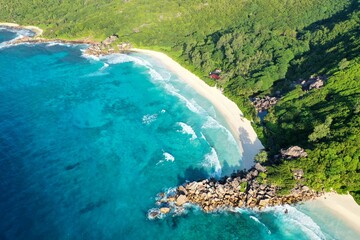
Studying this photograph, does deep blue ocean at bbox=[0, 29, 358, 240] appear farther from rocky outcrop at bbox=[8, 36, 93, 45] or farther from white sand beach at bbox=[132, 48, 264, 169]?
rocky outcrop at bbox=[8, 36, 93, 45]

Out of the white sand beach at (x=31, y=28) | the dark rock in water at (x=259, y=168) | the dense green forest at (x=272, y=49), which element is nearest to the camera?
the dense green forest at (x=272, y=49)

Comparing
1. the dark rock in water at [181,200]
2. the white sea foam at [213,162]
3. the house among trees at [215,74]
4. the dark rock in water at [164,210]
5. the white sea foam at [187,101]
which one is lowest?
the dark rock in water at [164,210]

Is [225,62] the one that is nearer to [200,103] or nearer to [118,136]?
[200,103]

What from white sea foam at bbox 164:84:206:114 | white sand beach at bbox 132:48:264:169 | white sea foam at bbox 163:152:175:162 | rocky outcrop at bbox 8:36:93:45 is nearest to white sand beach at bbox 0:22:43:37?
rocky outcrop at bbox 8:36:93:45

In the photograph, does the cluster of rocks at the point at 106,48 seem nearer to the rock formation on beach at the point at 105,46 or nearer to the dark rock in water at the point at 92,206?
the rock formation on beach at the point at 105,46

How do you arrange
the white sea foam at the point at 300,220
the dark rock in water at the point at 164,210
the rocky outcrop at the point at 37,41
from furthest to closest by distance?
the rocky outcrop at the point at 37,41 < the dark rock in water at the point at 164,210 < the white sea foam at the point at 300,220

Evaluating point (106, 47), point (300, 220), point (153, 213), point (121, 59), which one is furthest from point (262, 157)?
point (106, 47)

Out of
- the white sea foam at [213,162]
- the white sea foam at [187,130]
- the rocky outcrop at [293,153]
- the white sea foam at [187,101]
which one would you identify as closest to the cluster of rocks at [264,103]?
the white sea foam at [187,101]
